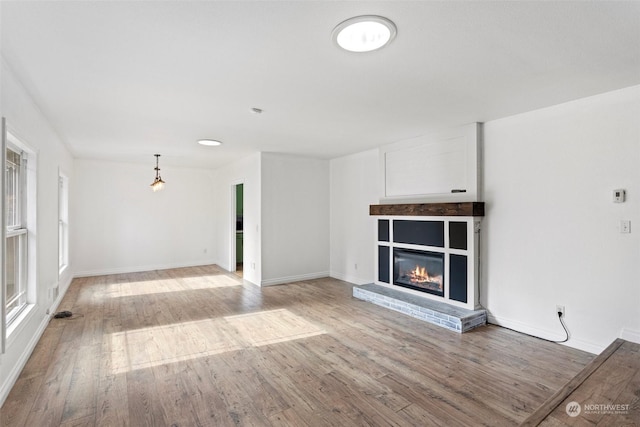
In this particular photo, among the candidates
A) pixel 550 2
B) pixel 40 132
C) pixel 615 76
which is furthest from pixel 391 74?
pixel 40 132

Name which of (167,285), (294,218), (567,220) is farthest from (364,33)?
(167,285)

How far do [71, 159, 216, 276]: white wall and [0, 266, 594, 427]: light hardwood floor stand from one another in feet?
8.28

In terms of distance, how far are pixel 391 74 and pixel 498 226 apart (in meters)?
2.27

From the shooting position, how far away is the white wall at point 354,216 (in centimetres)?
544

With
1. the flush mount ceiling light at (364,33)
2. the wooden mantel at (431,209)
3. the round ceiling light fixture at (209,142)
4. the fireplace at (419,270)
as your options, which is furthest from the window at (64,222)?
the flush mount ceiling light at (364,33)

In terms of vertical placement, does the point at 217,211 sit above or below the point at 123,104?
below

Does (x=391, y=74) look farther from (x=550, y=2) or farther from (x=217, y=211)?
(x=217, y=211)

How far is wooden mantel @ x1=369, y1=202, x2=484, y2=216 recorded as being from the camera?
12.2ft

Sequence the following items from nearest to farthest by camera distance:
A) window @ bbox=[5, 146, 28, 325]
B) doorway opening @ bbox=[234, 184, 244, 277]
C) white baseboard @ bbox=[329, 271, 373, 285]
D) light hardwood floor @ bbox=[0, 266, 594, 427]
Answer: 1. light hardwood floor @ bbox=[0, 266, 594, 427]
2. window @ bbox=[5, 146, 28, 325]
3. white baseboard @ bbox=[329, 271, 373, 285]
4. doorway opening @ bbox=[234, 184, 244, 277]

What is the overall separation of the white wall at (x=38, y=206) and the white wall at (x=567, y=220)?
445 cm

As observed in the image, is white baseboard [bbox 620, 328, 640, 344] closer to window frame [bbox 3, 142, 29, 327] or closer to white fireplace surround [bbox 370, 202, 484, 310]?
white fireplace surround [bbox 370, 202, 484, 310]

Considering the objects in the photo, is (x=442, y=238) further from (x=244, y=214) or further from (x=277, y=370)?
(x=244, y=214)

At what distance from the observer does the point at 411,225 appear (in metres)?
4.48

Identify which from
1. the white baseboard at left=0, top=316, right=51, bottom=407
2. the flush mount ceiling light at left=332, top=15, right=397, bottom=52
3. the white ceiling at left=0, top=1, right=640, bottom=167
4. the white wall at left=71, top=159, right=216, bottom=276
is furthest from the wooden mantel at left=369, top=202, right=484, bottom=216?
the white wall at left=71, top=159, right=216, bottom=276
